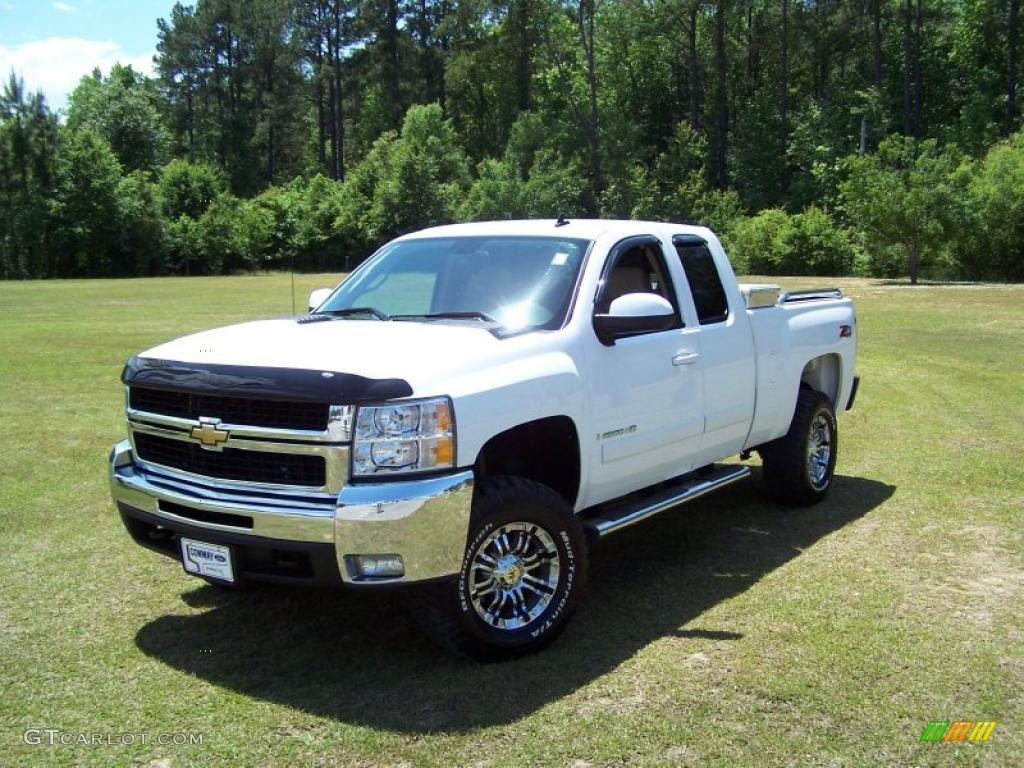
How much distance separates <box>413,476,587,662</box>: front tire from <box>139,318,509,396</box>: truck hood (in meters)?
0.59

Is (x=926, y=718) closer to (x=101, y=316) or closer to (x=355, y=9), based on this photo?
(x=101, y=316)

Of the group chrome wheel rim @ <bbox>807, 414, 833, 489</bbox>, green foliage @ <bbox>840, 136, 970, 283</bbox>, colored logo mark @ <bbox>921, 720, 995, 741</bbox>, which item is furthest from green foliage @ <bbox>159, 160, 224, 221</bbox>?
colored logo mark @ <bbox>921, 720, 995, 741</bbox>

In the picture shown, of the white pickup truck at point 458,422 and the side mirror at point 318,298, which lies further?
the side mirror at point 318,298

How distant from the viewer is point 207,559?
177 inches

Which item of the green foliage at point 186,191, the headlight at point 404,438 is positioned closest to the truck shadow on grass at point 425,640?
the headlight at point 404,438

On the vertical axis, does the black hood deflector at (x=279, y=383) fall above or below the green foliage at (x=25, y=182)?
below

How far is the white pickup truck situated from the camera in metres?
4.20

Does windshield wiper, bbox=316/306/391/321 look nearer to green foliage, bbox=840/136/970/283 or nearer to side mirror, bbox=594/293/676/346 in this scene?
side mirror, bbox=594/293/676/346

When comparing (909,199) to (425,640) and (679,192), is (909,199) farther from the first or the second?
(425,640)

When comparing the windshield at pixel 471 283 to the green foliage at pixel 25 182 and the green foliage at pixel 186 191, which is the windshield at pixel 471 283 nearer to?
the green foliage at pixel 25 182

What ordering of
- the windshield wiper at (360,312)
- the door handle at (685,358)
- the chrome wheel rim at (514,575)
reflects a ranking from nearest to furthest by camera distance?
the chrome wheel rim at (514,575), the windshield wiper at (360,312), the door handle at (685,358)

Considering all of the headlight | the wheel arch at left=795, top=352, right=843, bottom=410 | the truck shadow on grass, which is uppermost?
the headlight

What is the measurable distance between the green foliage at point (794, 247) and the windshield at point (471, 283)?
4153cm

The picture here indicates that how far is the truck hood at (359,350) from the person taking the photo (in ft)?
14.0
